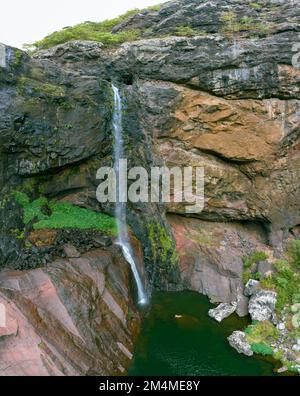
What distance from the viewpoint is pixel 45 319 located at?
32.8ft

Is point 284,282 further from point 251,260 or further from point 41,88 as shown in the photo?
point 41,88

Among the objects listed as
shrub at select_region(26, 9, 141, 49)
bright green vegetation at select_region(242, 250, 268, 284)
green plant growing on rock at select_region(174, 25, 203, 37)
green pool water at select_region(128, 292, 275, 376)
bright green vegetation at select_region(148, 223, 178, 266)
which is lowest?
green pool water at select_region(128, 292, 275, 376)

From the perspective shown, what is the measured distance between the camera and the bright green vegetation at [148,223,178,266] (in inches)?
619

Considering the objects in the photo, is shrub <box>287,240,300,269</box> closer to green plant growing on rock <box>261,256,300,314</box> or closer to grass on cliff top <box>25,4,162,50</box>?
green plant growing on rock <box>261,256,300,314</box>

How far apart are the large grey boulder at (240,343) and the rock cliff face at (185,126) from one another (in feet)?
6.38

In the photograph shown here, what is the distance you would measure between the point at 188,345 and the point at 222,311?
2.40m

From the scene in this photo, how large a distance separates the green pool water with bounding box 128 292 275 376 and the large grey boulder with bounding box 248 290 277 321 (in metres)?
0.59

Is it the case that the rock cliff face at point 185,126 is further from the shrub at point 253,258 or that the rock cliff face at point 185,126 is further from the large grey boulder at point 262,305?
the large grey boulder at point 262,305

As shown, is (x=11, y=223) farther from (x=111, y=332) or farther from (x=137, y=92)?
(x=137, y=92)

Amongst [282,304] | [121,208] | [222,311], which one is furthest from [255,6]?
[222,311]

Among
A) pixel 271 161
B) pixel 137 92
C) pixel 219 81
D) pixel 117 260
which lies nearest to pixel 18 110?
pixel 137 92

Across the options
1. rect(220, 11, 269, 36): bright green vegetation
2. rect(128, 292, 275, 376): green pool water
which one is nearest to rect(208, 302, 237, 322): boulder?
rect(128, 292, 275, 376): green pool water

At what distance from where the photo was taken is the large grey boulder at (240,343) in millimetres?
11766

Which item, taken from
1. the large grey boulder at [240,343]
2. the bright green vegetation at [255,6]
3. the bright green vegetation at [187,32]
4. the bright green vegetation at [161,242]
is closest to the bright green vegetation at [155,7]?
the bright green vegetation at [187,32]
